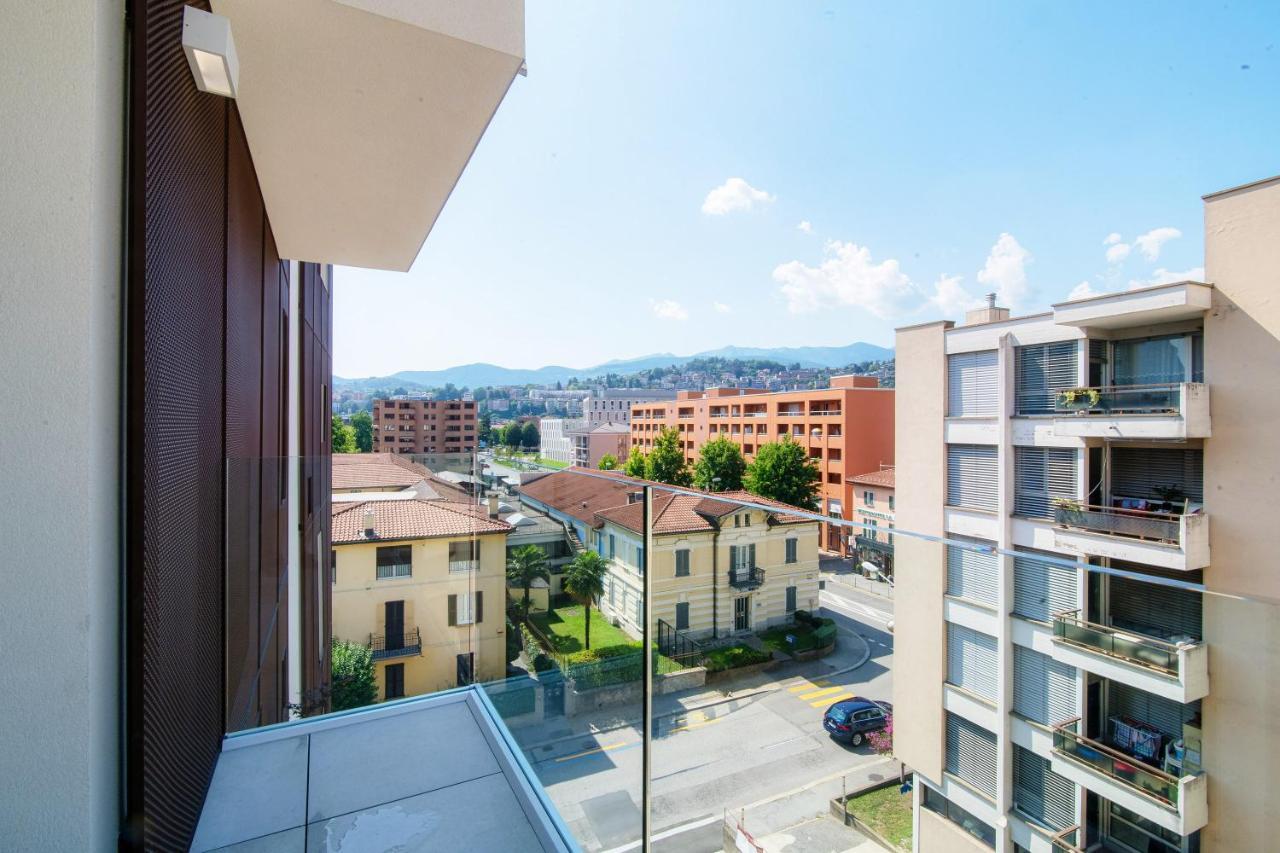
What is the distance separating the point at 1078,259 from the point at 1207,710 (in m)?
114

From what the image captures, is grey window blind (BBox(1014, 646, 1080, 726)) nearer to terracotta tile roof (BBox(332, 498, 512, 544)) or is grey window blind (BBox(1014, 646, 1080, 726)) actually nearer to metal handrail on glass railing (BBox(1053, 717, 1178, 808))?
metal handrail on glass railing (BBox(1053, 717, 1178, 808))

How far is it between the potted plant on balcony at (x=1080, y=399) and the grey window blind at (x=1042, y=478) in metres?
0.72

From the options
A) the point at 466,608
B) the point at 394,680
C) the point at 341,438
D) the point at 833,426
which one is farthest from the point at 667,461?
the point at 466,608

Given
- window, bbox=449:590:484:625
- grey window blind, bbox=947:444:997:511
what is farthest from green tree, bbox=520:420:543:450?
window, bbox=449:590:484:625

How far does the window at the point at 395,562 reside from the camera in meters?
3.25

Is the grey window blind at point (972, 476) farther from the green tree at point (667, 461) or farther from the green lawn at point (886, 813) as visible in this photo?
the green tree at point (667, 461)

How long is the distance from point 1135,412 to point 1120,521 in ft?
5.80

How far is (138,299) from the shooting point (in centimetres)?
103

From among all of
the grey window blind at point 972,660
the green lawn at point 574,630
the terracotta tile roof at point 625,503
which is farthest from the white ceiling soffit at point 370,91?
the grey window blind at point 972,660

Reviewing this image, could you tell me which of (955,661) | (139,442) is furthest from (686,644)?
(139,442)

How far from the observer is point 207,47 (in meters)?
1.34

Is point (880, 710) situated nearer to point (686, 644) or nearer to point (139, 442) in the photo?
point (686, 644)

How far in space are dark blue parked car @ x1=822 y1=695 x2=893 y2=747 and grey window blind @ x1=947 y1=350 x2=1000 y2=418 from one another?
1056cm

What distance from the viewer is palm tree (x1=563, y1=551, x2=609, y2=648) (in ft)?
5.79
